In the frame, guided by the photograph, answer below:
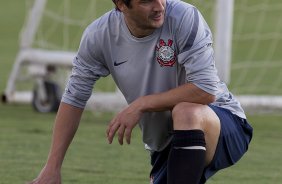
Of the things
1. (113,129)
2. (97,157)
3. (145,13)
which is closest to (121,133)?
(113,129)

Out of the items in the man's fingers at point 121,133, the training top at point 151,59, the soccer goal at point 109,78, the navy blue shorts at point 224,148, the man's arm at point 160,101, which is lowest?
the soccer goal at point 109,78

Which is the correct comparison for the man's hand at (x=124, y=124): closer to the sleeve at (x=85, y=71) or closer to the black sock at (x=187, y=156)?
the black sock at (x=187, y=156)

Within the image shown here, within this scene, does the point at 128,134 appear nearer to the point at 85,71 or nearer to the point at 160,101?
the point at 160,101

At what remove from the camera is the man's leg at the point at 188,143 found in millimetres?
3922

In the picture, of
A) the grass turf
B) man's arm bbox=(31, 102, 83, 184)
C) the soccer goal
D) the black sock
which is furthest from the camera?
the soccer goal

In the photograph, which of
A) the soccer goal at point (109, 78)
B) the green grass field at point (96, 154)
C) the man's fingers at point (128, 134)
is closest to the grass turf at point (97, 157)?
the green grass field at point (96, 154)

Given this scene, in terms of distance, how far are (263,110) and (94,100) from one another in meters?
1.42

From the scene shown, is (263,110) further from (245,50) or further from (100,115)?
(245,50)

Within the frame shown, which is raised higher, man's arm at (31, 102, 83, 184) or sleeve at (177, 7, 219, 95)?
sleeve at (177, 7, 219, 95)

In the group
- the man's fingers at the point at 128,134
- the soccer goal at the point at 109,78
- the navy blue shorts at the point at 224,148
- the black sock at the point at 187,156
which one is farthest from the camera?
the soccer goal at the point at 109,78

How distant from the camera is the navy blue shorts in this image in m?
4.18

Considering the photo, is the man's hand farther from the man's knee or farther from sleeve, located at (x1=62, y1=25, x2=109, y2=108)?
sleeve, located at (x1=62, y1=25, x2=109, y2=108)

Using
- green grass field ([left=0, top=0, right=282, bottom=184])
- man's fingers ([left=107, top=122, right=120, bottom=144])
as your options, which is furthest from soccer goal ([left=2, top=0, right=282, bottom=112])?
man's fingers ([left=107, top=122, right=120, bottom=144])

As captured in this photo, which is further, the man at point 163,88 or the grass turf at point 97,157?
the grass turf at point 97,157
